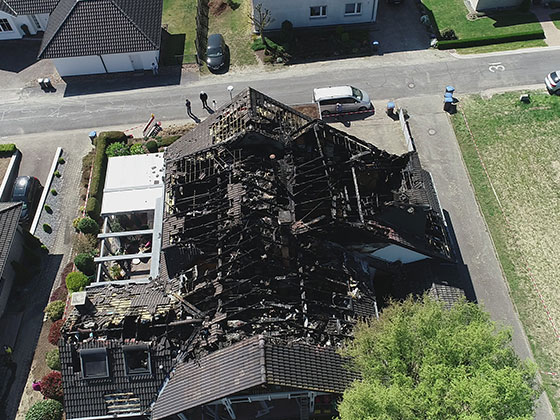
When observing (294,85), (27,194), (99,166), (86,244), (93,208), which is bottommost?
(86,244)

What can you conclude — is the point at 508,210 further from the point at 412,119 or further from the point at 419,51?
the point at 419,51

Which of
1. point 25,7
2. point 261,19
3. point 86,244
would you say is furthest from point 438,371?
point 25,7

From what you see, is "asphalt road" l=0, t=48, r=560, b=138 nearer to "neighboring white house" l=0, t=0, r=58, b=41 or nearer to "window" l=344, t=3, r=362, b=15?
"window" l=344, t=3, r=362, b=15

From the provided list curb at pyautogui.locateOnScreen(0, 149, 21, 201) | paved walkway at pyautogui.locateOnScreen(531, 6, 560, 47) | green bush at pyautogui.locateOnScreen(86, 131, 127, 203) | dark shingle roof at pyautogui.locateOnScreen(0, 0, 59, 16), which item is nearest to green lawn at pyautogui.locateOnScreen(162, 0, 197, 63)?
dark shingle roof at pyautogui.locateOnScreen(0, 0, 59, 16)

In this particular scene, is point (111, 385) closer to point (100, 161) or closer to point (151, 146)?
point (100, 161)

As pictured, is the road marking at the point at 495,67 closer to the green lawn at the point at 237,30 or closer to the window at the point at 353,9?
the window at the point at 353,9

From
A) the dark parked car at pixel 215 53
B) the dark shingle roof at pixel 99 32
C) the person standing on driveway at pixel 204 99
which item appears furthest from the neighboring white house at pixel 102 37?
the person standing on driveway at pixel 204 99
